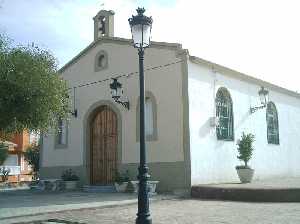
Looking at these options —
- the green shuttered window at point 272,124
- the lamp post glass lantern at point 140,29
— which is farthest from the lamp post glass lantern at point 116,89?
the lamp post glass lantern at point 140,29

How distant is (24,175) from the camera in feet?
122

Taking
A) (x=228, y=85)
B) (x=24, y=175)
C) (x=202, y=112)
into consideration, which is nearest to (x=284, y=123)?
(x=228, y=85)

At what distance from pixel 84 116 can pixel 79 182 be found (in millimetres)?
3024

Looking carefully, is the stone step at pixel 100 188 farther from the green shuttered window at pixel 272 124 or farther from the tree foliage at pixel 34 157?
the tree foliage at pixel 34 157

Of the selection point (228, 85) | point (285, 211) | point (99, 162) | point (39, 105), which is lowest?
point (285, 211)

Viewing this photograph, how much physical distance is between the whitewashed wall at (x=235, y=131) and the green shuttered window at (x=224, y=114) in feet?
0.73

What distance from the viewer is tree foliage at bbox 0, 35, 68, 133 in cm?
1327

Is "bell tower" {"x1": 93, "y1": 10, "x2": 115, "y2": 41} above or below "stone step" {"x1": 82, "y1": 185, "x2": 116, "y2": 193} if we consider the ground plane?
above

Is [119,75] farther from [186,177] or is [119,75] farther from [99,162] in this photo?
[186,177]

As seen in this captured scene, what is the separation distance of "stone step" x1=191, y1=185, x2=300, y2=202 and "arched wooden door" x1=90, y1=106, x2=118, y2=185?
5170 mm

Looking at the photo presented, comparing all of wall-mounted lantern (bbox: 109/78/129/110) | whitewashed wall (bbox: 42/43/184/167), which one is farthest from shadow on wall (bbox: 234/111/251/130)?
wall-mounted lantern (bbox: 109/78/129/110)

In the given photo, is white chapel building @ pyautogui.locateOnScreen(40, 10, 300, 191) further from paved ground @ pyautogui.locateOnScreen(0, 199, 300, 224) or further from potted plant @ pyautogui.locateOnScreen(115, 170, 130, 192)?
paved ground @ pyautogui.locateOnScreen(0, 199, 300, 224)

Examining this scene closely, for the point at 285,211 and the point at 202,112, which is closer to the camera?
the point at 285,211

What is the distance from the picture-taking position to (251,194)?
45.4 feet
